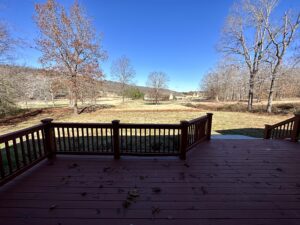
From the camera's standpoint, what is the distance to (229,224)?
5.61 feet

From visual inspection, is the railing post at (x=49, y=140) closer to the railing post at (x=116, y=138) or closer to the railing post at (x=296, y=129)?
the railing post at (x=116, y=138)

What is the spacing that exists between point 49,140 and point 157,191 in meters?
2.81

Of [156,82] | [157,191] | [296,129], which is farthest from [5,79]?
[156,82]

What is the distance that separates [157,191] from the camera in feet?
7.54

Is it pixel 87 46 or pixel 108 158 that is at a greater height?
pixel 87 46

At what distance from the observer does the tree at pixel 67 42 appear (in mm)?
10656

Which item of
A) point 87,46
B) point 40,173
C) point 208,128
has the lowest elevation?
point 40,173

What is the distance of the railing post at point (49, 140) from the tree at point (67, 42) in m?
9.26

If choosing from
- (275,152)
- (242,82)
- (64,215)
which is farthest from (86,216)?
(242,82)

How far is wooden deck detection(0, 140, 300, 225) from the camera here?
1.81m

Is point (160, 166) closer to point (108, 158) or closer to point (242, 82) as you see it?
point (108, 158)

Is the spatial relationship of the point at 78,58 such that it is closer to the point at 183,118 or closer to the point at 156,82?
the point at 183,118

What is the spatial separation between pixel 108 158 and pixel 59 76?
421 inches

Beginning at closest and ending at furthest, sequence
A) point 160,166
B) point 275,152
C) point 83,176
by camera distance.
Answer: point 83,176, point 160,166, point 275,152
